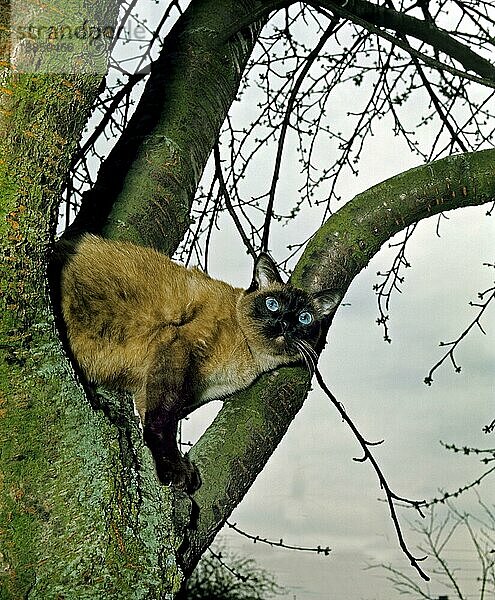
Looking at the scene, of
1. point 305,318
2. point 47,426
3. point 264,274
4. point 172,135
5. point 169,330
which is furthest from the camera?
point 264,274

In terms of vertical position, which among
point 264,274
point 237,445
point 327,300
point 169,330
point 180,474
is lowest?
point 180,474

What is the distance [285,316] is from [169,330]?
54cm

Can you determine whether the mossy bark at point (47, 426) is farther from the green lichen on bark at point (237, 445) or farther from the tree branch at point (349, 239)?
the tree branch at point (349, 239)

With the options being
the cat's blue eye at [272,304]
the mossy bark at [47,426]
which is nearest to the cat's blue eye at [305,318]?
the cat's blue eye at [272,304]

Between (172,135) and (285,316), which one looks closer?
(172,135)

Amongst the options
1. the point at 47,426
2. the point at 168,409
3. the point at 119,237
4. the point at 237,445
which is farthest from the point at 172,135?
the point at 47,426

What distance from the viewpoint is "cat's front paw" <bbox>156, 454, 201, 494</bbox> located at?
1.80m

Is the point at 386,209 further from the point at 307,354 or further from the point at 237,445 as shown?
the point at 237,445

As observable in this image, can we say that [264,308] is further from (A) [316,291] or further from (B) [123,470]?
(B) [123,470]

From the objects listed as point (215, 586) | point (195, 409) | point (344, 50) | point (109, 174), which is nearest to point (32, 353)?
point (109, 174)

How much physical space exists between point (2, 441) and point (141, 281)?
3.45ft

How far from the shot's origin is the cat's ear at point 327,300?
2.40m

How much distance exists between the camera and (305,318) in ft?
8.60

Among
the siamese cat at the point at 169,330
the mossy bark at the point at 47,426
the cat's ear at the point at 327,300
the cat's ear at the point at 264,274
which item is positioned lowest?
the mossy bark at the point at 47,426
